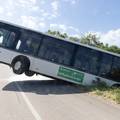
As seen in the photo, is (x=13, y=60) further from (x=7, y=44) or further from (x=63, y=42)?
(x=63, y=42)

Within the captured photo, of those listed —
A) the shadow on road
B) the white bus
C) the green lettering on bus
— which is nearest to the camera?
the shadow on road

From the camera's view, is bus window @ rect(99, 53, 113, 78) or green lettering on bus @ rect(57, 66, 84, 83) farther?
bus window @ rect(99, 53, 113, 78)

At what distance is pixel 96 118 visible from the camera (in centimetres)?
1177

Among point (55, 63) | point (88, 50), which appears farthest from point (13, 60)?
point (88, 50)

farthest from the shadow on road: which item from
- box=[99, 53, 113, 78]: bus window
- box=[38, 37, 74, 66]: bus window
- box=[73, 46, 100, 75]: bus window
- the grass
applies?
box=[99, 53, 113, 78]: bus window

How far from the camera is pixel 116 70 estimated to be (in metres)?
24.3

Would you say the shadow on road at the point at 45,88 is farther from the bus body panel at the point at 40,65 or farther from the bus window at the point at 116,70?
the bus window at the point at 116,70

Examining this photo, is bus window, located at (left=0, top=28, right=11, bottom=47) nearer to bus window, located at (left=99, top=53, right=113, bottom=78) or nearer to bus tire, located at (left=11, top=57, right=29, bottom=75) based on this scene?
bus tire, located at (left=11, top=57, right=29, bottom=75)

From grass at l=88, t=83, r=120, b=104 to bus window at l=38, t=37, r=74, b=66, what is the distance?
244 centimetres

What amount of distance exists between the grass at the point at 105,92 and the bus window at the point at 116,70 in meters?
1.34

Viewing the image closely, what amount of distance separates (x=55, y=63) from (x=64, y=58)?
668 mm

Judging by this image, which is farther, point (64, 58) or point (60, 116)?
point (64, 58)

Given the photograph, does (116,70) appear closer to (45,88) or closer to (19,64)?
(45,88)

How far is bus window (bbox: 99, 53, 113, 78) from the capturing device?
24203 millimetres
